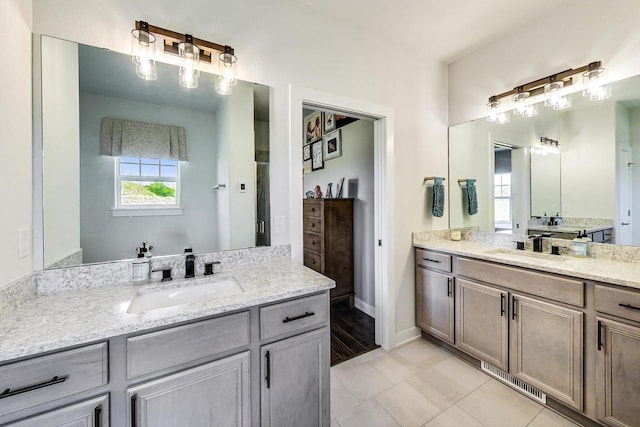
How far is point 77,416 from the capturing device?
2.81 feet

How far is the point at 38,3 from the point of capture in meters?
1.23

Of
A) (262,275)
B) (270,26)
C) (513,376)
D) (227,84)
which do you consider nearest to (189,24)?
(227,84)

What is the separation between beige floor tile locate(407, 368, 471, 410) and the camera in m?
1.77

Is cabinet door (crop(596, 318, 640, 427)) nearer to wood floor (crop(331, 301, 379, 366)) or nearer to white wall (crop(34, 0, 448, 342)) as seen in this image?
white wall (crop(34, 0, 448, 342))

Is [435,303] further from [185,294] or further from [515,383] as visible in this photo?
[185,294]

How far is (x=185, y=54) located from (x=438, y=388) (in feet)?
8.89

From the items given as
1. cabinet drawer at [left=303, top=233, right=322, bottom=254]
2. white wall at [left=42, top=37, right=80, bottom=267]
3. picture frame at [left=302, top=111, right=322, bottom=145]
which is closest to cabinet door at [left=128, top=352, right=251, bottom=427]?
white wall at [left=42, top=37, right=80, bottom=267]

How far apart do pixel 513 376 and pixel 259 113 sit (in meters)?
2.54

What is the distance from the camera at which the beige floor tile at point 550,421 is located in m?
1.57

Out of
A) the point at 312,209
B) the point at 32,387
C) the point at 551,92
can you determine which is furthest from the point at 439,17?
the point at 32,387

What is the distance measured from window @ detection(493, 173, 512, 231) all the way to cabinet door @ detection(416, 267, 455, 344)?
2.52ft

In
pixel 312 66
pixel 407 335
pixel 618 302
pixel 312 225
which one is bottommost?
pixel 407 335

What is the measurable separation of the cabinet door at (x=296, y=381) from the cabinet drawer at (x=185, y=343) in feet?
0.55

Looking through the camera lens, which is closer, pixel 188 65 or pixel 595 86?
pixel 188 65
